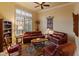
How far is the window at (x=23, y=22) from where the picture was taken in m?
2.24

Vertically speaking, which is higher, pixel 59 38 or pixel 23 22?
pixel 23 22

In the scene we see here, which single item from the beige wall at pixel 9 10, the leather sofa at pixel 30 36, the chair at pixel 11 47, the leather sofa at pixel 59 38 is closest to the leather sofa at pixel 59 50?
the leather sofa at pixel 59 38

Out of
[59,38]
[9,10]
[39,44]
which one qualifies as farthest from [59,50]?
[9,10]

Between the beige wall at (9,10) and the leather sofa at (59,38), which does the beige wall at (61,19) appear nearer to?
the leather sofa at (59,38)

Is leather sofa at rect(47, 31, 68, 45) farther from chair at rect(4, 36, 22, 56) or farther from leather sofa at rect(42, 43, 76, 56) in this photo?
chair at rect(4, 36, 22, 56)

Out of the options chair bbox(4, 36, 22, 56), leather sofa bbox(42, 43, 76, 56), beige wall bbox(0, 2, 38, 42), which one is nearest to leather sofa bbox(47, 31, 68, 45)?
leather sofa bbox(42, 43, 76, 56)

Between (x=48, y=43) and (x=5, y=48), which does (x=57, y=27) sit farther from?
(x=5, y=48)

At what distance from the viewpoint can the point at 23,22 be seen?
2.27 meters

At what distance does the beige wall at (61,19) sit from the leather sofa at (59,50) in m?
0.16

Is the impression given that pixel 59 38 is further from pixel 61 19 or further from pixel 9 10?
pixel 9 10

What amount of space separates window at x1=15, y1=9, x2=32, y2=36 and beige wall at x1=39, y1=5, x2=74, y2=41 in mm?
222

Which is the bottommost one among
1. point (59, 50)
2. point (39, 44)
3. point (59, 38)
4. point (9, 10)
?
point (59, 50)

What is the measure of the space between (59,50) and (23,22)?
823mm

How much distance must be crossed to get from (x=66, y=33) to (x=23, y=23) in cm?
80
